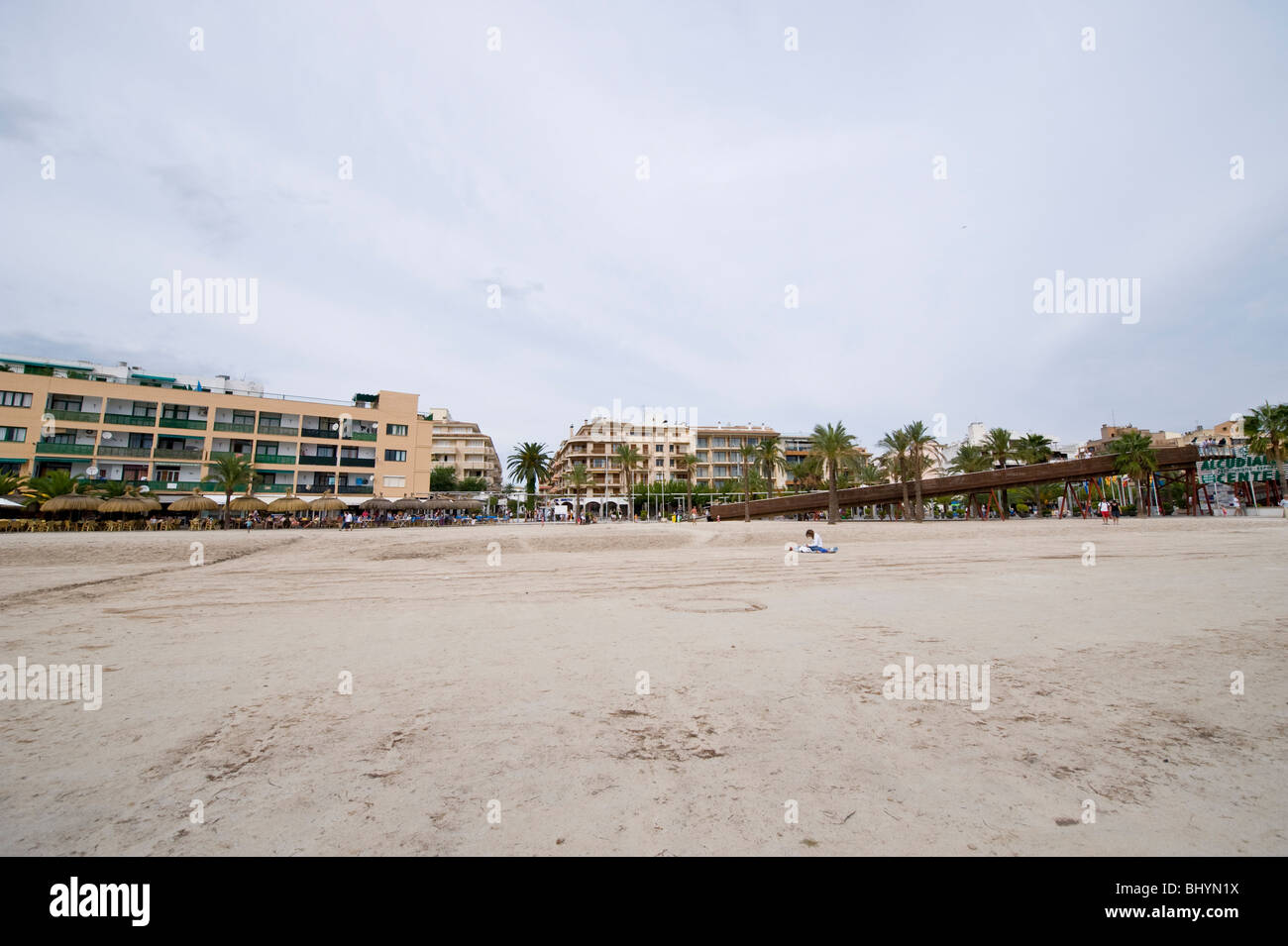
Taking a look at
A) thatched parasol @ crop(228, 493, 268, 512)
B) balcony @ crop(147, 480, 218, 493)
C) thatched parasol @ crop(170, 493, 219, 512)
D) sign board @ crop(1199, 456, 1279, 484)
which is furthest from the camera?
balcony @ crop(147, 480, 218, 493)

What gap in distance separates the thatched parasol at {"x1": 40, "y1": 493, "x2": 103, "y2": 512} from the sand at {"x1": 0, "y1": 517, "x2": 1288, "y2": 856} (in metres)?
37.2

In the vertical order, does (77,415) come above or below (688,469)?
above

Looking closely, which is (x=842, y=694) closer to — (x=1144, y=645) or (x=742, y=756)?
(x=742, y=756)

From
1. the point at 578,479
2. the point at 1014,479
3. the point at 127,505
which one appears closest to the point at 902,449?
the point at 1014,479

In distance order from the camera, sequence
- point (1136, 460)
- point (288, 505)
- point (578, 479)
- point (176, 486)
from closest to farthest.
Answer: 1. point (288, 505)
2. point (1136, 460)
3. point (176, 486)
4. point (578, 479)

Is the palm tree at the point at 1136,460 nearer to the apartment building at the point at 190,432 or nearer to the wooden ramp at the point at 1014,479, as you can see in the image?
the wooden ramp at the point at 1014,479

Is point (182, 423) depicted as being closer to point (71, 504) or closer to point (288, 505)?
point (288, 505)

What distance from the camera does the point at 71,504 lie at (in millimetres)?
38344

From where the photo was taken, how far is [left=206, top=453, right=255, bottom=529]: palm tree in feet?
144

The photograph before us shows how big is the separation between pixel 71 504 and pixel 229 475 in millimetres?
9136

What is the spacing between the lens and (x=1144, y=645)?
7.49 meters

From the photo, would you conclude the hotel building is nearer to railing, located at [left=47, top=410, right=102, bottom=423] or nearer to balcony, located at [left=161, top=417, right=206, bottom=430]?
balcony, located at [left=161, top=417, right=206, bottom=430]

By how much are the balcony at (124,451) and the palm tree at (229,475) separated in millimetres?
5755

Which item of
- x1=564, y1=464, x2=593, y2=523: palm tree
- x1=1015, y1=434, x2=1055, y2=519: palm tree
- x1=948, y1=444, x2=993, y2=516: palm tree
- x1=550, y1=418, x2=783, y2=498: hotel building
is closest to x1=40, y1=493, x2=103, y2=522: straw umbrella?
x1=564, y1=464, x2=593, y2=523: palm tree
